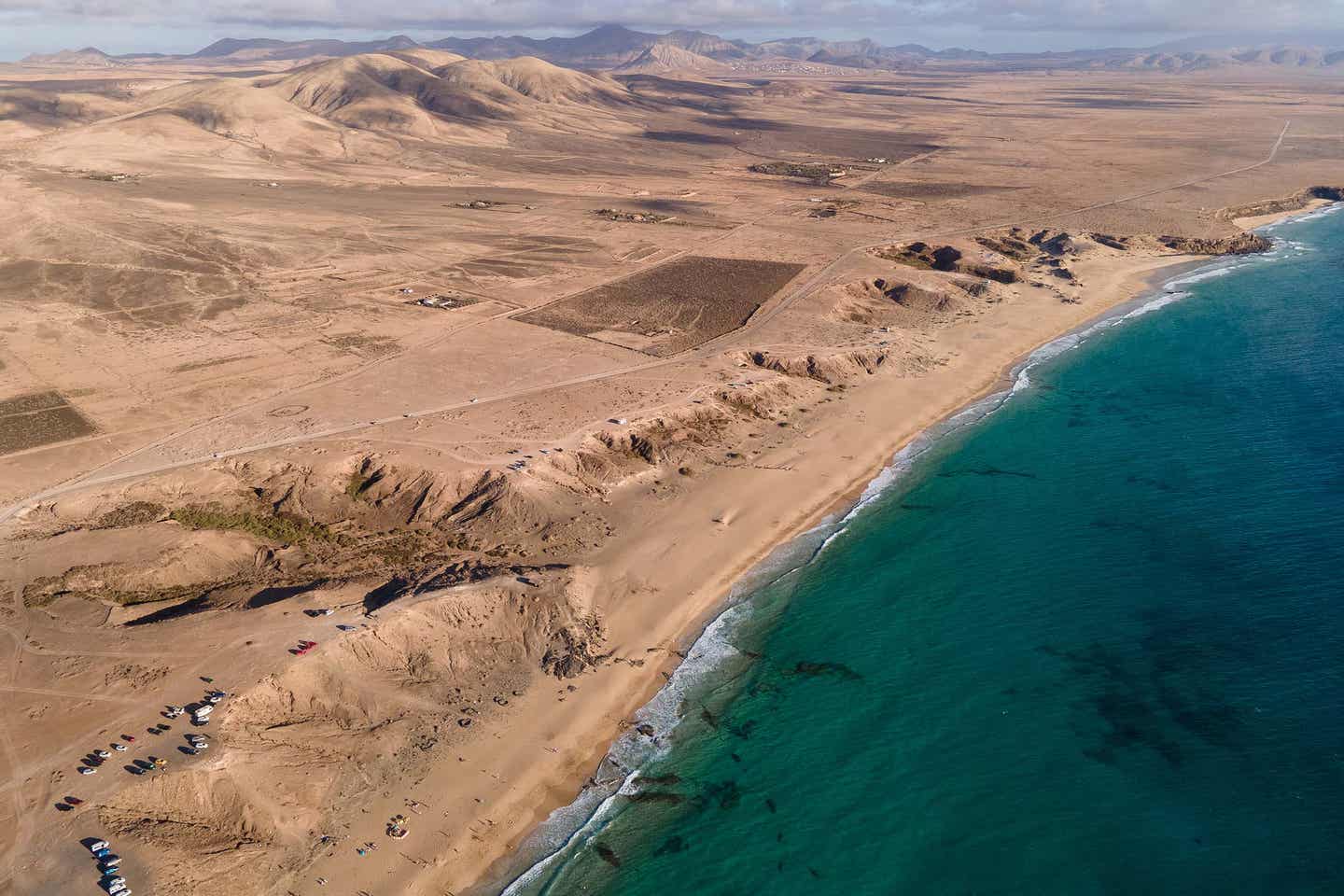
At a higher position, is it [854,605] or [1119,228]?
[1119,228]

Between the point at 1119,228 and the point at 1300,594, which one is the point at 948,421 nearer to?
the point at 1300,594

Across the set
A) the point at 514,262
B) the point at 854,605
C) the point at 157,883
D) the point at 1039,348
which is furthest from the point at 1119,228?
the point at 157,883

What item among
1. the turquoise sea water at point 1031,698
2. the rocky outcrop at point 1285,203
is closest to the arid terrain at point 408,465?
the rocky outcrop at point 1285,203

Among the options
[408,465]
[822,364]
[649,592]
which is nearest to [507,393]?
[408,465]

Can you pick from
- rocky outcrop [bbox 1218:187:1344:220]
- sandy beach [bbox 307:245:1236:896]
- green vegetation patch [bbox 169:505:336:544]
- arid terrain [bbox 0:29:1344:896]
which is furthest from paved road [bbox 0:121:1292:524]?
rocky outcrop [bbox 1218:187:1344:220]

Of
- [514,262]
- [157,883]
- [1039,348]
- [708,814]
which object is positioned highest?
[514,262]

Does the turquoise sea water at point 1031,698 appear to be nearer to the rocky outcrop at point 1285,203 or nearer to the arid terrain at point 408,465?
the arid terrain at point 408,465
